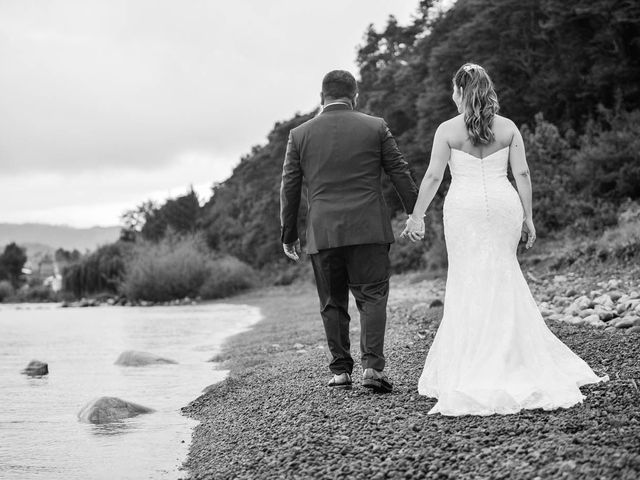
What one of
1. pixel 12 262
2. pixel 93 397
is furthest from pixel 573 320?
pixel 12 262

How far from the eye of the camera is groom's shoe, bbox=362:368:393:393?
19.7 ft

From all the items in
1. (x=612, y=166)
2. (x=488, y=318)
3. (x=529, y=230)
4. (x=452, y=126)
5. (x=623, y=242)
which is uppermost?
(x=612, y=166)

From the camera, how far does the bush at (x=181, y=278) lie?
41466 mm

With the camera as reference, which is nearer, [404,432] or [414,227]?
[404,432]

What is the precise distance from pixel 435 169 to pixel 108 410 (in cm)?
405

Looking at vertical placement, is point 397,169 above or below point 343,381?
above

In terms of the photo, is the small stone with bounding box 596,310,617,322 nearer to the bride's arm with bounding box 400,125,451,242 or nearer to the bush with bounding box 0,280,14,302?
the bride's arm with bounding box 400,125,451,242

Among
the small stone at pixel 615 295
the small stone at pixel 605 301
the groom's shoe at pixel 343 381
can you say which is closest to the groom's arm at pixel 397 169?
the groom's shoe at pixel 343 381

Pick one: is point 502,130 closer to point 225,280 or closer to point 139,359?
point 139,359

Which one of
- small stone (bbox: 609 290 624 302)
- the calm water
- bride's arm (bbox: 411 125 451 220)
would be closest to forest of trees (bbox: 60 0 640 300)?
small stone (bbox: 609 290 624 302)

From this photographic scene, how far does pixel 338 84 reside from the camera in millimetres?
6312

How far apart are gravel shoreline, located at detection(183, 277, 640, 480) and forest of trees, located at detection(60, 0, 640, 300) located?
14.0 metres

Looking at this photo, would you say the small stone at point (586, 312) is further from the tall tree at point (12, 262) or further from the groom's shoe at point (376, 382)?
the tall tree at point (12, 262)

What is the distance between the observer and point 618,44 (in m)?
29.6
